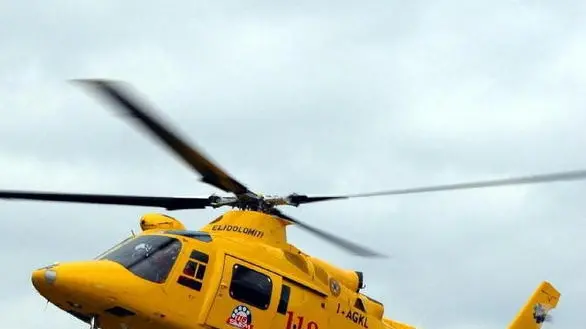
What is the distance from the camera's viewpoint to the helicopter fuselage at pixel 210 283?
17922 mm

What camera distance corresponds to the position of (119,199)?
20.1 metres

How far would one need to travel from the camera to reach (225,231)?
20828 millimetres

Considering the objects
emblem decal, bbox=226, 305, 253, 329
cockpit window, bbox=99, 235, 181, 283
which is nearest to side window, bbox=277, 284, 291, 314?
emblem decal, bbox=226, 305, 253, 329

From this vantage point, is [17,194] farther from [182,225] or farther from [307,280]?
[307,280]

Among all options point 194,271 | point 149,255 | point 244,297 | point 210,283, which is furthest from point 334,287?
point 149,255

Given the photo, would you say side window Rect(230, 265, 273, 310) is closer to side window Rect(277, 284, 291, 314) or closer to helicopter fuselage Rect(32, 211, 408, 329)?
helicopter fuselage Rect(32, 211, 408, 329)

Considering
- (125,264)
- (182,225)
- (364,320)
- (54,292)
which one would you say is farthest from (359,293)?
(54,292)

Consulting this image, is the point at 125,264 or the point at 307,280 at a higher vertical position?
the point at 307,280

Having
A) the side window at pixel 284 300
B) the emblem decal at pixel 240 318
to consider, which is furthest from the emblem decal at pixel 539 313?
the emblem decal at pixel 240 318

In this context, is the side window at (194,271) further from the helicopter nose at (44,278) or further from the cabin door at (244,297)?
the helicopter nose at (44,278)

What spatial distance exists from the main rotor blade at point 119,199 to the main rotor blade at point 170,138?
3.21ft

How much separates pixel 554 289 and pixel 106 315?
45.0 feet

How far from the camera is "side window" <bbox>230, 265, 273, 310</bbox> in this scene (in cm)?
1912

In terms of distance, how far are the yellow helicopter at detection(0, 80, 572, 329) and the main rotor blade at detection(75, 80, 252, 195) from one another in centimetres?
2
